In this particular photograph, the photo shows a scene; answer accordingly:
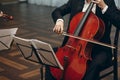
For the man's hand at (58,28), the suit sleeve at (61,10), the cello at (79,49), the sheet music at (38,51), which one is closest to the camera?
the sheet music at (38,51)

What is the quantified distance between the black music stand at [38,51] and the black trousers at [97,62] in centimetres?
21

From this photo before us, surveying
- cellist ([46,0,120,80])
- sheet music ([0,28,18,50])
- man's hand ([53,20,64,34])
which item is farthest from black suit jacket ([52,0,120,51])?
sheet music ([0,28,18,50])

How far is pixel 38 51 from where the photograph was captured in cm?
161

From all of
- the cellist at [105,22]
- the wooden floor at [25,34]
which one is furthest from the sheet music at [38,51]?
the wooden floor at [25,34]

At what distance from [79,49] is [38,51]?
26 cm

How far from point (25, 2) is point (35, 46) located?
5.09m

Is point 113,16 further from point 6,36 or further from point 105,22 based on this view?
point 6,36

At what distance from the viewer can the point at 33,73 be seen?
2580mm

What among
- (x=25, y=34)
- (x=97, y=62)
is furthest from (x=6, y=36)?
(x=25, y=34)

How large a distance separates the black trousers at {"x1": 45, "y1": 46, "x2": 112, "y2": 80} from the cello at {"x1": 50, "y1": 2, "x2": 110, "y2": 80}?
0.13 feet

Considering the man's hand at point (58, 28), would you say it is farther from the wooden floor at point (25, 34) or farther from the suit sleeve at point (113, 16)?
the wooden floor at point (25, 34)

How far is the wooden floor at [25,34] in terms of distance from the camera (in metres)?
2.58

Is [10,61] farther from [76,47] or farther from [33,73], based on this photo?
[76,47]

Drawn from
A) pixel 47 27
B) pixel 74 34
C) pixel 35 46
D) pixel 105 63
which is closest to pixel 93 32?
pixel 74 34
